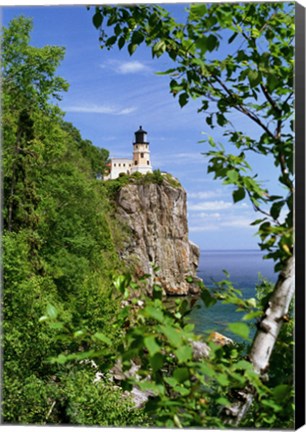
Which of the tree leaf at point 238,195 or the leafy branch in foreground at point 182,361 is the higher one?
the tree leaf at point 238,195

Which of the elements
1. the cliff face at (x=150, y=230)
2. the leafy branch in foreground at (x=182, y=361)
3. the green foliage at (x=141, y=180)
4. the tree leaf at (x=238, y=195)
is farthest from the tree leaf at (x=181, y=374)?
the cliff face at (x=150, y=230)

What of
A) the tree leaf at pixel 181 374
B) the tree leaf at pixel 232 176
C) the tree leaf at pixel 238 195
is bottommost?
the tree leaf at pixel 181 374

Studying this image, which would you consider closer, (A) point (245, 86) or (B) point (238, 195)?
(B) point (238, 195)

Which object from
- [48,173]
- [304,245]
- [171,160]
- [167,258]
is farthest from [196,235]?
[48,173]

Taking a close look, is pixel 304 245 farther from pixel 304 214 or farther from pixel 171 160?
pixel 171 160

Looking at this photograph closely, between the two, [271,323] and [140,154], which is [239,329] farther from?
[140,154]

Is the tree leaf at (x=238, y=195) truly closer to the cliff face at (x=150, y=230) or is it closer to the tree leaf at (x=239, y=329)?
the tree leaf at (x=239, y=329)

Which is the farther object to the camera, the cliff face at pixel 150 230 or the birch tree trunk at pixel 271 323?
the cliff face at pixel 150 230

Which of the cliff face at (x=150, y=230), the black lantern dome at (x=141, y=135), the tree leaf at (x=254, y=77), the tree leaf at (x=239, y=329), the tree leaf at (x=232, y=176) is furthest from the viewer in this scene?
the cliff face at (x=150, y=230)

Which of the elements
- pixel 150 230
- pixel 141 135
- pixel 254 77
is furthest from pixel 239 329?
pixel 150 230

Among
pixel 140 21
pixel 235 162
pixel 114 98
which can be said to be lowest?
pixel 235 162

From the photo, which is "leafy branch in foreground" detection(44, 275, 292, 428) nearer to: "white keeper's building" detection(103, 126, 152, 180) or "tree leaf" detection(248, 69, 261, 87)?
"tree leaf" detection(248, 69, 261, 87)
